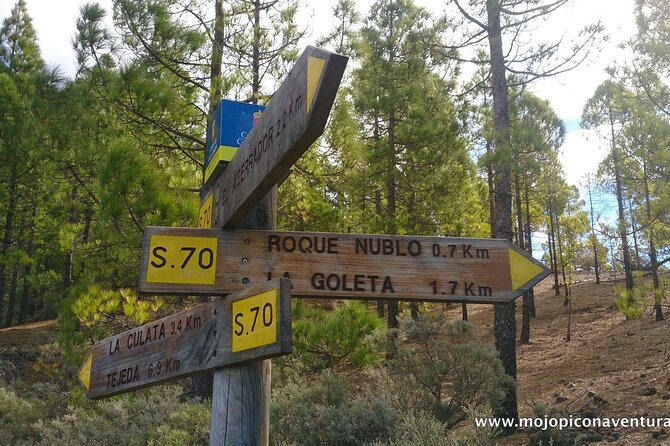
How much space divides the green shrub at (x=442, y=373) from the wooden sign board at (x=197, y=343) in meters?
4.87

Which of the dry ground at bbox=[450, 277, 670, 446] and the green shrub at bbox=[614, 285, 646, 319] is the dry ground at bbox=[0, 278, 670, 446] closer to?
the dry ground at bbox=[450, 277, 670, 446]

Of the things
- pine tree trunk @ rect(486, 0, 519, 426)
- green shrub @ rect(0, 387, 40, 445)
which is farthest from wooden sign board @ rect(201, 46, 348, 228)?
green shrub @ rect(0, 387, 40, 445)

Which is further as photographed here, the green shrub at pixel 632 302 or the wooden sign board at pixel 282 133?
the green shrub at pixel 632 302

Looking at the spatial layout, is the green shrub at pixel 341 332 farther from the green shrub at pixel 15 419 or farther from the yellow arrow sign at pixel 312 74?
the yellow arrow sign at pixel 312 74

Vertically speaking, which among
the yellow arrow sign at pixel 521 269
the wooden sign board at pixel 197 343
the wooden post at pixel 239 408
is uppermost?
the yellow arrow sign at pixel 521 269

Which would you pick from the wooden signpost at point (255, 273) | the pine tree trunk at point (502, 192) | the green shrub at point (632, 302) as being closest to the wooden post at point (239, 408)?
the wooden signpost at point (255, 273)

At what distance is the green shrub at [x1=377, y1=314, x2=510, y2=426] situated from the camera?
7016 millimetres

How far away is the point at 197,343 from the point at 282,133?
93cm

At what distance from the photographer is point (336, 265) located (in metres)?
1.96

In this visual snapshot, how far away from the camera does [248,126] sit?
2373mm

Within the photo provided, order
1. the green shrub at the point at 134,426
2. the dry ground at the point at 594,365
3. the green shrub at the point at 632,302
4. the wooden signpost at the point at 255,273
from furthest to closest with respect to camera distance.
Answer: the dry ground at the point at 594,365 → the green shrub at the point at 632,302 → the green shrub at the point at 134,426 → the wooden signpost at the point at 255,273

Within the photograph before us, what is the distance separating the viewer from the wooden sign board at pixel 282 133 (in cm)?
128

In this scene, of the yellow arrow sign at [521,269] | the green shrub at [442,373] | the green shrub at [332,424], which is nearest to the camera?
the yellow arrow sign at [521,269]

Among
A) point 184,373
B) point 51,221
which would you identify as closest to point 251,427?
point 184,373
